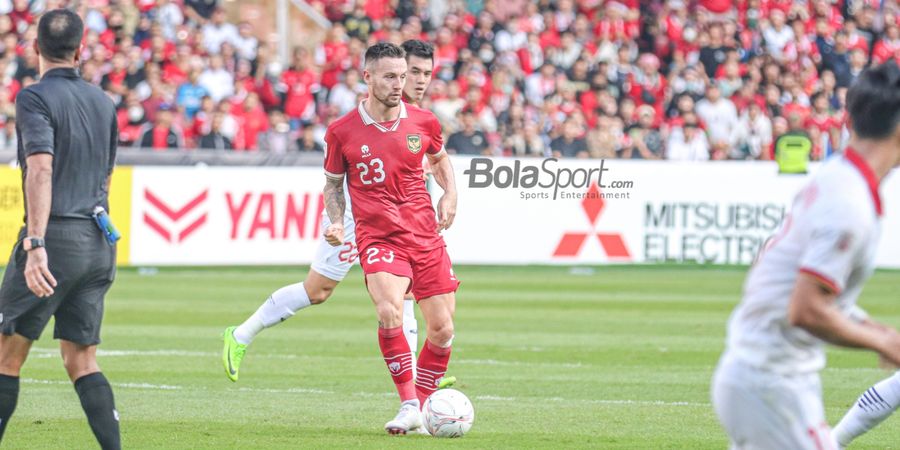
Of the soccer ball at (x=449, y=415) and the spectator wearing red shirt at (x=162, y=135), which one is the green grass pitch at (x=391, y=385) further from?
the spectator wearing red shirt at (x=162, y=135)

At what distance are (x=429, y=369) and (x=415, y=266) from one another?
672 mm

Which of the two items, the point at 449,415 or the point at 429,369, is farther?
the point at 429,369

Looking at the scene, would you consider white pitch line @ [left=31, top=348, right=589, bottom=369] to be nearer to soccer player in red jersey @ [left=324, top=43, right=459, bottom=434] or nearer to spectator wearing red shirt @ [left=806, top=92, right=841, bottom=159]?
soccer player in red jersey @ [left=324, top=43, right=459, bottom=434]

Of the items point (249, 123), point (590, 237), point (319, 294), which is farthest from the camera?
point (249, 123)

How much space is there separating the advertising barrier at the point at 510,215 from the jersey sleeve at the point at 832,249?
15.3 metres

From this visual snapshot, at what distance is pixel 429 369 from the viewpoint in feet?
29.9

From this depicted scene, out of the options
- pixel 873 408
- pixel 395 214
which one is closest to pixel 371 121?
pixel 395 214

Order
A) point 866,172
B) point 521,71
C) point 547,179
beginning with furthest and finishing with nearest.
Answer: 1. point 521,71
2. point 547,179
3. point 866,172

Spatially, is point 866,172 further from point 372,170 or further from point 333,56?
point 333,56

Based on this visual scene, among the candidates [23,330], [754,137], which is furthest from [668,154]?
[23,330]

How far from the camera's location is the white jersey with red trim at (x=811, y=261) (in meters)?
4.32

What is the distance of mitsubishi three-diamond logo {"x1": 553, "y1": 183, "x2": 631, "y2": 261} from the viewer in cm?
2192

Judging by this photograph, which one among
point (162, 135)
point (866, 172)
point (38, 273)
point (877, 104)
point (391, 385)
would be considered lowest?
point (391, 385)

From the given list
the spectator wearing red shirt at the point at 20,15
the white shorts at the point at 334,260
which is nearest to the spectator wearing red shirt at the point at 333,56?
the spectator wearing red shirt at the point at 20,15
